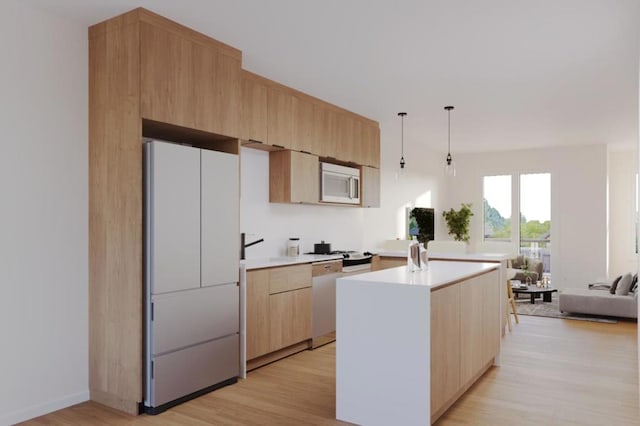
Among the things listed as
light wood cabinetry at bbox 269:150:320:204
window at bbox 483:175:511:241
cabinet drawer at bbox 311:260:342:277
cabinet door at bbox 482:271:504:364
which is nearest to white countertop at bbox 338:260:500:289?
cabinet door at bbox 482:271:504:364

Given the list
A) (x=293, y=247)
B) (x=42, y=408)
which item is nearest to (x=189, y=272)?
(x=42, y=408)

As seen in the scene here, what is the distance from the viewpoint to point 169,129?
3.66m

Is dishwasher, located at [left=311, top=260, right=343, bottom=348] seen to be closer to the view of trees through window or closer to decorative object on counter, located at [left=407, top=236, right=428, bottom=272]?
decorative object on counter, located at [left=407, top=236, right=428, bottom=272]

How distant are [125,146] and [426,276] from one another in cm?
224

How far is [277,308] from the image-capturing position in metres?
4.41

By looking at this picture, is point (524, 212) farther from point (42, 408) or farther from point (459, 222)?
point (42, 408)

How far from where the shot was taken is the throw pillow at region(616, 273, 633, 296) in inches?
257

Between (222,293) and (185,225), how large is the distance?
65 centimetres

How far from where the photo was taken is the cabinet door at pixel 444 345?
2.90 meters

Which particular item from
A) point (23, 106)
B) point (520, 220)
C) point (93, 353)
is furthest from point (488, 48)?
point (520, 220)

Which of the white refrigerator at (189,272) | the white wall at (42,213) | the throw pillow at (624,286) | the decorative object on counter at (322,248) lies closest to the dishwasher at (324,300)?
the decorative object on counter at (322,248)

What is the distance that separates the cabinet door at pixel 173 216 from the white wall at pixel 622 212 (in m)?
9.03

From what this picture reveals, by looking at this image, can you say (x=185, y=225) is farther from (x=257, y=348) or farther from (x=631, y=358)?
(x=631, y=358)

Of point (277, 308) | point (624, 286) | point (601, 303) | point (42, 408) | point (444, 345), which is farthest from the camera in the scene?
point (624, 286)
